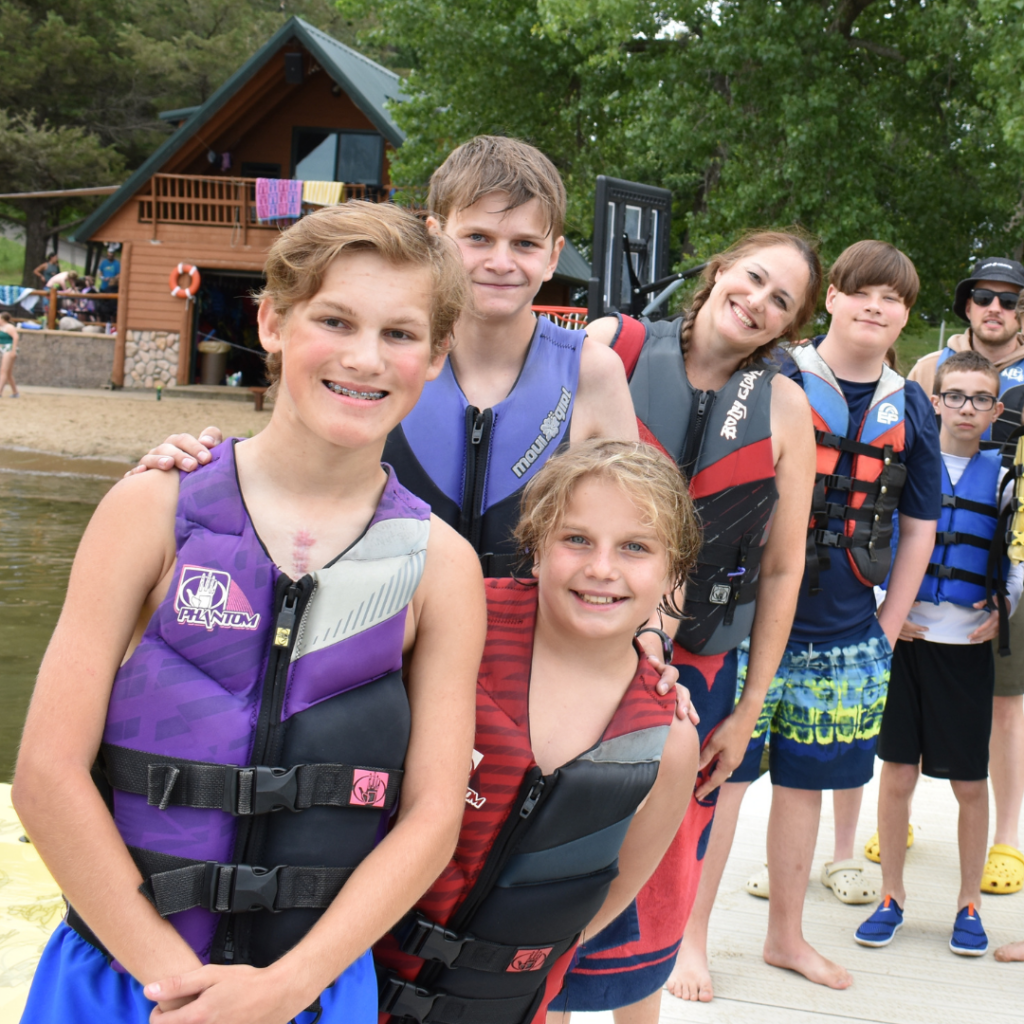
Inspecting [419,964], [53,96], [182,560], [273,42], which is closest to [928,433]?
[419,964]

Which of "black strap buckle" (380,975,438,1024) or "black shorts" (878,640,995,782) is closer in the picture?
"black strap buckle" (380,975,438,1024)

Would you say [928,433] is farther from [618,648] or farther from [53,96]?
[53,96]

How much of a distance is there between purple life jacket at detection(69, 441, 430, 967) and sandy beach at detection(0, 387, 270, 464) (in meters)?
14.8

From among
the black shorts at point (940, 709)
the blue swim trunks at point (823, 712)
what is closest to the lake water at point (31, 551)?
the blue swim trunks at point (823, 712)

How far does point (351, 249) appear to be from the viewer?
1671mm

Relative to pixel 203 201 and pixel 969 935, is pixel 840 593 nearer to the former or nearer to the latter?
pixel 969 935

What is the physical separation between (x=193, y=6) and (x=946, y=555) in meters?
33.8

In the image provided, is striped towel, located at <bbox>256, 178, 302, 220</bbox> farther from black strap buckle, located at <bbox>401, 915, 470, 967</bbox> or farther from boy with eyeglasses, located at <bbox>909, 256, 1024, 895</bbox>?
black strap buckle, located at <bbox>401, 915, 470, 967</bbox>

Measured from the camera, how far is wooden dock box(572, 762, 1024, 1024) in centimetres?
319

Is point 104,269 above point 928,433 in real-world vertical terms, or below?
above

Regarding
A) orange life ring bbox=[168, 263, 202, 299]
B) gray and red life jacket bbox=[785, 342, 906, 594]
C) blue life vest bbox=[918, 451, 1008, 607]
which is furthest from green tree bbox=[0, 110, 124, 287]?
gray and red life jacket bbox=[785, 342, 906, 594]

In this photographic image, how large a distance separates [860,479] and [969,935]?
163 centimetres

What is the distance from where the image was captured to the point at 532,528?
2.08 meters

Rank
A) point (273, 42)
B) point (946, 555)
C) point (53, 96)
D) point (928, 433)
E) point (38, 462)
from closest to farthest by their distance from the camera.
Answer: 1. point (928, 433)
2. point (946, 555)
3. point (38, 462)
4. point (273, 42)
5. point (53, 96)
